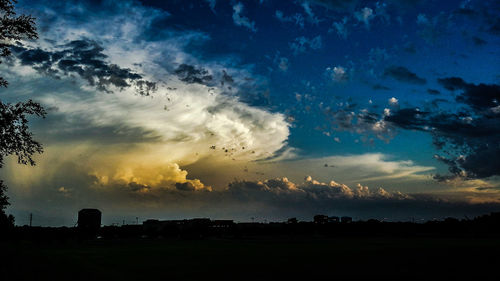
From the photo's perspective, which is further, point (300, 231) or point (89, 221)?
point (300, 231)

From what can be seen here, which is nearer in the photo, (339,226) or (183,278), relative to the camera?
(183,278)

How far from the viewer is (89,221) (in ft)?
348

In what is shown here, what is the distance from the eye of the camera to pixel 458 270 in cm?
2528

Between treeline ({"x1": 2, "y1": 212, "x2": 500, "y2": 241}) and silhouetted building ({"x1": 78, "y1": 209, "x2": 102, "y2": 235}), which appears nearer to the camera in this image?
treeline ({"x1": 2, "y1": 212, "x2": 500, "y2": 241})

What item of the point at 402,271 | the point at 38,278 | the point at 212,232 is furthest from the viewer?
the point at 212,232

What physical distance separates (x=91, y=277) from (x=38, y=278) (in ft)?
8.72

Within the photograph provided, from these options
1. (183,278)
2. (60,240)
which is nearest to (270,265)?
(183,278)

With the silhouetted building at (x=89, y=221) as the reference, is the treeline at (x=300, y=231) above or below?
below

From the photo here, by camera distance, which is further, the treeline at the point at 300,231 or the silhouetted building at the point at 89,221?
the silhouetted building at the point at 89,221

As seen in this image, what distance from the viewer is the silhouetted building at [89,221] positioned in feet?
345

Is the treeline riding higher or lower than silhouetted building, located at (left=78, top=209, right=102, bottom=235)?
lower

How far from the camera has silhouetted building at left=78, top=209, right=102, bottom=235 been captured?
105062mm

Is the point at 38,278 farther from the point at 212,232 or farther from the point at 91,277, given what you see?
the point at 212,232

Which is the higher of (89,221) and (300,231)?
(89,221)
